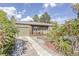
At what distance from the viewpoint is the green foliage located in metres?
2.30

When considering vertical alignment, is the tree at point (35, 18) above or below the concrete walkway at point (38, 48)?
above

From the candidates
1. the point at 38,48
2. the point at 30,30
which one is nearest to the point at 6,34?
the point at 30,30

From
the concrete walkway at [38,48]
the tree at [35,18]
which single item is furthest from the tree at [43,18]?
the concrete walkway at [38,48]

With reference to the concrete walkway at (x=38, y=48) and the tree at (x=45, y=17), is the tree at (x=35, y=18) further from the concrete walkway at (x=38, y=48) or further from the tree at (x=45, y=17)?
the concrete walkway at (x=38, y=48)

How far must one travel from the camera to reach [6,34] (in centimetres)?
231

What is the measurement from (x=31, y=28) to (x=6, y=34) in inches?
12.0

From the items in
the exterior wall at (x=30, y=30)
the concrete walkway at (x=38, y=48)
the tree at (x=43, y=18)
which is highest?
the tree at (x=43, y=18)

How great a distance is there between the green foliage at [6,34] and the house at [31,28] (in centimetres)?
7

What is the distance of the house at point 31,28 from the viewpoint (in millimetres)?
2336

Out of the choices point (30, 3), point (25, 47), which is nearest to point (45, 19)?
point (30, 3)

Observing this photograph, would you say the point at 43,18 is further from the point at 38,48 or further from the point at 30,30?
the point at 38,48

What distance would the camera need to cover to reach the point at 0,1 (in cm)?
232

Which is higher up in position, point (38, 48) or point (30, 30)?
point (30, 30)

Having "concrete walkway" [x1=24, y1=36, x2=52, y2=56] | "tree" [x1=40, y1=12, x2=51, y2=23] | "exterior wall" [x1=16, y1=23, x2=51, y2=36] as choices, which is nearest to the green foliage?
"exterior wall" [x1=16, y1=23, x2=51, y2=36]
